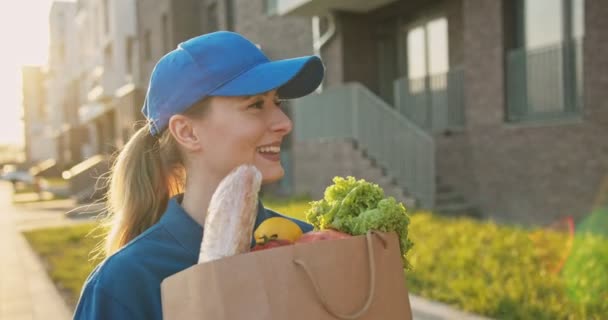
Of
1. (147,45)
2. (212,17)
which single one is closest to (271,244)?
(212,17)

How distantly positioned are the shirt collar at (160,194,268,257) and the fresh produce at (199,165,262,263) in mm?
333

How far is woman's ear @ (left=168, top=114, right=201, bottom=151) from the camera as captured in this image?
1.62m

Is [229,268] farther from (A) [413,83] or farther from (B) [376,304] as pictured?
(A) [413,83]

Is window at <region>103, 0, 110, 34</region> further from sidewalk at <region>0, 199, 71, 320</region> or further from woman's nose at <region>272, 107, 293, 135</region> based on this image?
woman's nose at <region>272, 107, 293, 135</region>

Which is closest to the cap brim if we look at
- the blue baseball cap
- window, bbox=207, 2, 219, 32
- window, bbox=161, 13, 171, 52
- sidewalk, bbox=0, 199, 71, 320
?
the blue baseball cap

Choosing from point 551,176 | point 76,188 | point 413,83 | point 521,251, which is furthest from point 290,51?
point 76,188

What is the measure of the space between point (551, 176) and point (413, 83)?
4257mm

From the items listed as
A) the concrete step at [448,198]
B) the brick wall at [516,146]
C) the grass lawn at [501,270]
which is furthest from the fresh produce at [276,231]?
the concrete step at [448,198]

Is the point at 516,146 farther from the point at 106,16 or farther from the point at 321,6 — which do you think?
the point at 106,16

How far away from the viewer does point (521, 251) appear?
6.82 meters

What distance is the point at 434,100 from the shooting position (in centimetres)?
1221

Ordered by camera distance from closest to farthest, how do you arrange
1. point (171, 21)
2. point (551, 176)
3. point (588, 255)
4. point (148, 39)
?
point (588, 255) < point (551, 176) < point (171, 21) < point (148, 39)

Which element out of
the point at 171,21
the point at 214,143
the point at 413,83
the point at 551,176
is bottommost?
the point at 551,176

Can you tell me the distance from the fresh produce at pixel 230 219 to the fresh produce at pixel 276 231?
106 mm
